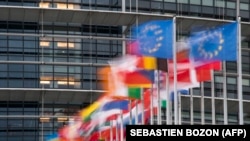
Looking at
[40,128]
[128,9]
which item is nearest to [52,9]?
[128,9]

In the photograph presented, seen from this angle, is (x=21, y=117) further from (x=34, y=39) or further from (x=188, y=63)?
(x=188, y=63)

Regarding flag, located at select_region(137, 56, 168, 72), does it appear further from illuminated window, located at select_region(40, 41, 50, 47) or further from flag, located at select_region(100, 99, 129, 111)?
illuminated window, located at select_region(40, 41, 50, 47)

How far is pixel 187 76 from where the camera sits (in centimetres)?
3428

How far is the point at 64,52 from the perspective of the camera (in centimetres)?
6631

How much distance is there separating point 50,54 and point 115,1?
777 cm

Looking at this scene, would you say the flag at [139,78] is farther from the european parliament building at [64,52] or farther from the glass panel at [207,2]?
the glass panel at [207,2]

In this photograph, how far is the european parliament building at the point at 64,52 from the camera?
63406mm

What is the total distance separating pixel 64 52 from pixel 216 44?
36.0 meters

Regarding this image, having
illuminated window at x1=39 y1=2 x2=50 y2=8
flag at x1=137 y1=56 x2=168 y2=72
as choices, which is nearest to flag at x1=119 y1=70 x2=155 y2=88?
flag at x1=137 y1=56 x2=168 y2=72

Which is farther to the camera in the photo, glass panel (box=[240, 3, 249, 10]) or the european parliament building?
glass panel (box=[240, 3, 249, 10])

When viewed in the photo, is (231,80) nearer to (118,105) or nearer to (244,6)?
(244,6)

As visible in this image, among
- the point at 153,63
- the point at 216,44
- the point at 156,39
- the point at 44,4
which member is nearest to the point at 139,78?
the point at 153,63

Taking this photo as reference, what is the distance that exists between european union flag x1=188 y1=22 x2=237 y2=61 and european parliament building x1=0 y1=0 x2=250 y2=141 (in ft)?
98.4

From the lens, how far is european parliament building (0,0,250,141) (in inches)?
2496
